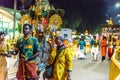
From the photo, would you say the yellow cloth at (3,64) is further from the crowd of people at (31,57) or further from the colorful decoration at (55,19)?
the colorful decoration at (55,19)

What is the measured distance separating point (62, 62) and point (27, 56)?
792 millimetres

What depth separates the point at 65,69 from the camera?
7305mm

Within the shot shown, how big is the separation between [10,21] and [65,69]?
20.2m

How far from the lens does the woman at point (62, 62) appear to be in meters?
7.19

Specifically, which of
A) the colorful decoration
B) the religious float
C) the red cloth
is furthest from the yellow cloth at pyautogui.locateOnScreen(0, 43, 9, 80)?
the colorful decoration

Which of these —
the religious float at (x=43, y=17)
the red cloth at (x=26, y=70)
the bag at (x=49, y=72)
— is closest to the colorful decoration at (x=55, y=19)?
the religious float at (x=43, y=17)

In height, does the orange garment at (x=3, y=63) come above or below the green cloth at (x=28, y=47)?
below

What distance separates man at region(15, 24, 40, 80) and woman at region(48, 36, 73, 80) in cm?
50

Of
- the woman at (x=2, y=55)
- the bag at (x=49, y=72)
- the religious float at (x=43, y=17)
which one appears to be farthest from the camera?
the religious float at (x=43, y=17)

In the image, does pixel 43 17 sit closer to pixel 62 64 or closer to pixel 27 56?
pixel 62 64

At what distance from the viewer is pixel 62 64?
23.7ft

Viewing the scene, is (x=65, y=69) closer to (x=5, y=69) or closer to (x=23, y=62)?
(x=23, y=62)

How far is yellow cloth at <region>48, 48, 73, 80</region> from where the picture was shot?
7191 millimetres

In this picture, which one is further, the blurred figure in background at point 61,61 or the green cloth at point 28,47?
the blurred figure in background at point 61,61
